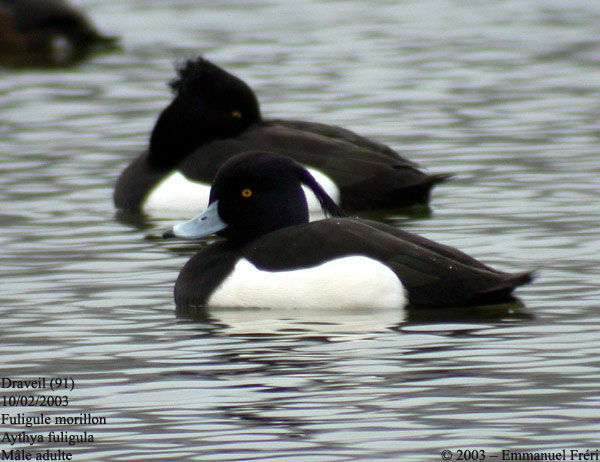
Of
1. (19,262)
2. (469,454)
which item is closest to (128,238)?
(19,262)

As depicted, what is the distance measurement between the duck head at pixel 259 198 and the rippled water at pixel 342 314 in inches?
19.5

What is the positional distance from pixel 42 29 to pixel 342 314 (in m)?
12.1

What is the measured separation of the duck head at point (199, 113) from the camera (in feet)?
37.6

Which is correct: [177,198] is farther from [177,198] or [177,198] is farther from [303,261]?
[303,261]

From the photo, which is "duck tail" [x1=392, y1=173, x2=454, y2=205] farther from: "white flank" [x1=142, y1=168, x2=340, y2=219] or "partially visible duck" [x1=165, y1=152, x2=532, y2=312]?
"partially visible duck" [x1=165, y1=152, x2=532, y2=312]

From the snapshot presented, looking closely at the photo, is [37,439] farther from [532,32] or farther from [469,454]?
[532,32]

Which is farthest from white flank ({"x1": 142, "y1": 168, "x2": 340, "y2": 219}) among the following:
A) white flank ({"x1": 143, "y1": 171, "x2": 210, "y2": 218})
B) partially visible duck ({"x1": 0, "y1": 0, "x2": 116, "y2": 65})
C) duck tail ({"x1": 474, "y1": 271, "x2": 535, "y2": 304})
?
partially visible duck ({"x1": 0, "y1": 0, "x2": 116, "y2": 65})

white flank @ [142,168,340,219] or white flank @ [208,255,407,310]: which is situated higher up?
white flank @ [208,255,407,310]

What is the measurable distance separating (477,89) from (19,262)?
671 cm

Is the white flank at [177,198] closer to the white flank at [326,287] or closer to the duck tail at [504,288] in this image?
the white flank at [326,287]

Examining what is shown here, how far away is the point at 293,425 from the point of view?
608 cm

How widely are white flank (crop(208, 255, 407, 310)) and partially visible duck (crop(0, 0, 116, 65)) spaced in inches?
453

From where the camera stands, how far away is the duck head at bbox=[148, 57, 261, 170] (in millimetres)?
11461

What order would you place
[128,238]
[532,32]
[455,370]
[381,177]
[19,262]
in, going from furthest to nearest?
[532,32], [381,177], [128,238], [19,262], [455,370]
